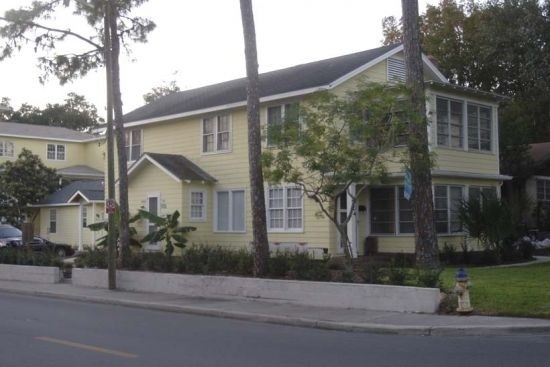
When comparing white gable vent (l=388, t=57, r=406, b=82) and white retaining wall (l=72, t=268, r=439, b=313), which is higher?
white gable vent (l=388, t=57, r=406, b=82)

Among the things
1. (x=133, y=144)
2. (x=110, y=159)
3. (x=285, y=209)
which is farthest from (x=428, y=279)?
(x=133, y=144)

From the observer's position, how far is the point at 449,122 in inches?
971

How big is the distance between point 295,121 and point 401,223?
1002 cm

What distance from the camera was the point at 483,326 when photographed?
11.4m

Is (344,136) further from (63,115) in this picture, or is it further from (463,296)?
(63,115)

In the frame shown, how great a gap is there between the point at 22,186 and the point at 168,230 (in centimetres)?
1750

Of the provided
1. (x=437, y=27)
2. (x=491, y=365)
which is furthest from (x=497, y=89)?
(x=491, y=365)

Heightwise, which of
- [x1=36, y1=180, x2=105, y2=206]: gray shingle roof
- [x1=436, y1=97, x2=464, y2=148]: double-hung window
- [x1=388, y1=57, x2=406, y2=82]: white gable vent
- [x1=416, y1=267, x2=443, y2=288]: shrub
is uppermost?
[x1=388, y1=57, x2=406, y2=82]: white gable vent

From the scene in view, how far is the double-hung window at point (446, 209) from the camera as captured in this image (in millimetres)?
24250

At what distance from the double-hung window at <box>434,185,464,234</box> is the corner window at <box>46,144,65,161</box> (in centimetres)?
3346

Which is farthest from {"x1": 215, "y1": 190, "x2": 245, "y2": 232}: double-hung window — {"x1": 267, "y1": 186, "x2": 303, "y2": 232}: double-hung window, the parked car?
the parked car

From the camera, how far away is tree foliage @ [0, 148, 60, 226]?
40.2 metres

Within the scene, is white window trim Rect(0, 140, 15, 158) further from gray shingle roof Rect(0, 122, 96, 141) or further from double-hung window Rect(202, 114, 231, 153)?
double-hung window Rect(202, 114, 231, 153)

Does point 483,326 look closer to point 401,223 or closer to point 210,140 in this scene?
point 401,223
